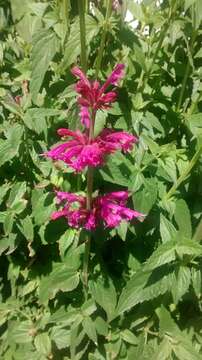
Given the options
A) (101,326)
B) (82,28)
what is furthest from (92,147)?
(101,326)

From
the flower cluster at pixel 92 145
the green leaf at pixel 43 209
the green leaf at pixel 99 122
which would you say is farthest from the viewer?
the green leaf at pixel 43 209

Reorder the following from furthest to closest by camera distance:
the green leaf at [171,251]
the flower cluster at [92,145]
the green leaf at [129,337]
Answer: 1. the green leaf at [129,337]
2. the green leaf at [171,251]
3. the flower cluster at [92,145]

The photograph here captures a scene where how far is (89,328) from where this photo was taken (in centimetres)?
165

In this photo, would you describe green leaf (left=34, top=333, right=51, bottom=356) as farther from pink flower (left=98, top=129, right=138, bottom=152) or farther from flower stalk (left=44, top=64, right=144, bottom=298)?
pink flower (left=98, top=129, right=138, bottom=152)

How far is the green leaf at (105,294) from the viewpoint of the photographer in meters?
1.70

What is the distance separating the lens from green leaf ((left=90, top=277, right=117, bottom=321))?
1.70 m

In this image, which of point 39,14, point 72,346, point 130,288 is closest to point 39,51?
point 39,14

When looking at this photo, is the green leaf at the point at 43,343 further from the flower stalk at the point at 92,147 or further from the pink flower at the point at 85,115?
the pink flower at the point at 85,115

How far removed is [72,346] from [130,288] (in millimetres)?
319

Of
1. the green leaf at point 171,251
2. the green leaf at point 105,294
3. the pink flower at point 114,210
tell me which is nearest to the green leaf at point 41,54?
the pink flower at point 114,210

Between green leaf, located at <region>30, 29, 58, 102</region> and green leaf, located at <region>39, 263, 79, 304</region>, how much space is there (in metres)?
0.64

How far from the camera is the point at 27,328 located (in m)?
1.97

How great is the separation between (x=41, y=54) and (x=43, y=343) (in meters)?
1.11

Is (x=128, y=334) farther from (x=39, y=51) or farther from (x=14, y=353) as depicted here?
(x=39, y=51)
